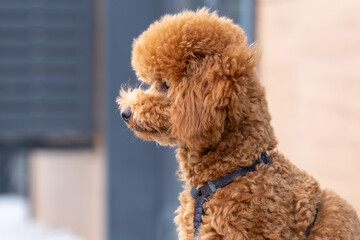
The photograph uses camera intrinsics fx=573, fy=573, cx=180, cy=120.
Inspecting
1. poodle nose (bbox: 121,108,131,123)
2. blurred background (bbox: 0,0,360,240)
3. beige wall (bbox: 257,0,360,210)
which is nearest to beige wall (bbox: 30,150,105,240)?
blurred background (bbox: 0,0,360,240)

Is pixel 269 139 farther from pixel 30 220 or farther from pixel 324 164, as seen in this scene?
pixel 30 220

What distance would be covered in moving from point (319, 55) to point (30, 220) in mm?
5577

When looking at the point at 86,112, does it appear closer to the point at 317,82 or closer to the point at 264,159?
the point at 317,82

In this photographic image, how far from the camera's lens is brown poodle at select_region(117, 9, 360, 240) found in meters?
1.53

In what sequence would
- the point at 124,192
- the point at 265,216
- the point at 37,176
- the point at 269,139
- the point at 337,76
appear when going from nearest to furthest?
the point at 265,216 → the point at 269,139 → the point at 337,76 → the point at 124,192 → the point at 37,176

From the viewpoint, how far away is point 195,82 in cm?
157

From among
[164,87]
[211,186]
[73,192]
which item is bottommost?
[73,192]

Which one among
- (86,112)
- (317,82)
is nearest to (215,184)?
(317,82)

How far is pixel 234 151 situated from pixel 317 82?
1.28 m

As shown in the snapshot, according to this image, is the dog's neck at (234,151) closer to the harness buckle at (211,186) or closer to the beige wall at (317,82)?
the harness buckle at (211,186)

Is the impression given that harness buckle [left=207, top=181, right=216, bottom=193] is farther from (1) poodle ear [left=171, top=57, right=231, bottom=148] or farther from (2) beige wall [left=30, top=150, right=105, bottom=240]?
(2) beige wall [left=30, top=150, right=105, bottom=240]

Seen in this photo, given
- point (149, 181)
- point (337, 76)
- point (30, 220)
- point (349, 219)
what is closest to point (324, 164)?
point (337, 76)

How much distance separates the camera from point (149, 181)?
16.4 ft

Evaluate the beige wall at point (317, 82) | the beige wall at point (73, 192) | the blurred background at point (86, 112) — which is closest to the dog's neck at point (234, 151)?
the beige wall at point (317, 82)
